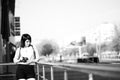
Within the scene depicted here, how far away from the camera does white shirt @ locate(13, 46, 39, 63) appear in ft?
18.3

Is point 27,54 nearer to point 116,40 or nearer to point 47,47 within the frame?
point 116,40

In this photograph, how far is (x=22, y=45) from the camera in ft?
18.4

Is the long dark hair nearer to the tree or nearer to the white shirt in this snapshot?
the white shirt

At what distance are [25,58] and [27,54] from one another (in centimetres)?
9

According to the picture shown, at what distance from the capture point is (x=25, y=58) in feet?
18.3

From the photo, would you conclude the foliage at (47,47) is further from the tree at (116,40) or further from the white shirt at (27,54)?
the white shirt at (27,54)

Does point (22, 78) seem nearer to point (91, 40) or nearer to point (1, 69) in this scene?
point (1, 69)

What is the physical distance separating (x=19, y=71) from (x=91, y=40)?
169325mm

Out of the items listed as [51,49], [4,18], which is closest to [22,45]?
[4,18]

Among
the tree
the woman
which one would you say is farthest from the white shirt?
the tree

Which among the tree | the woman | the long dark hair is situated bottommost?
the woman

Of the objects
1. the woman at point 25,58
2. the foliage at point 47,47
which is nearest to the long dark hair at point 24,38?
the woman at point 25,58

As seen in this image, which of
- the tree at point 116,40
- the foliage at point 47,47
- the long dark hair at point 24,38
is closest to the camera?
the long dark hair at point 24,38

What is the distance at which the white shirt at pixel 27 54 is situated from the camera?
557cm
